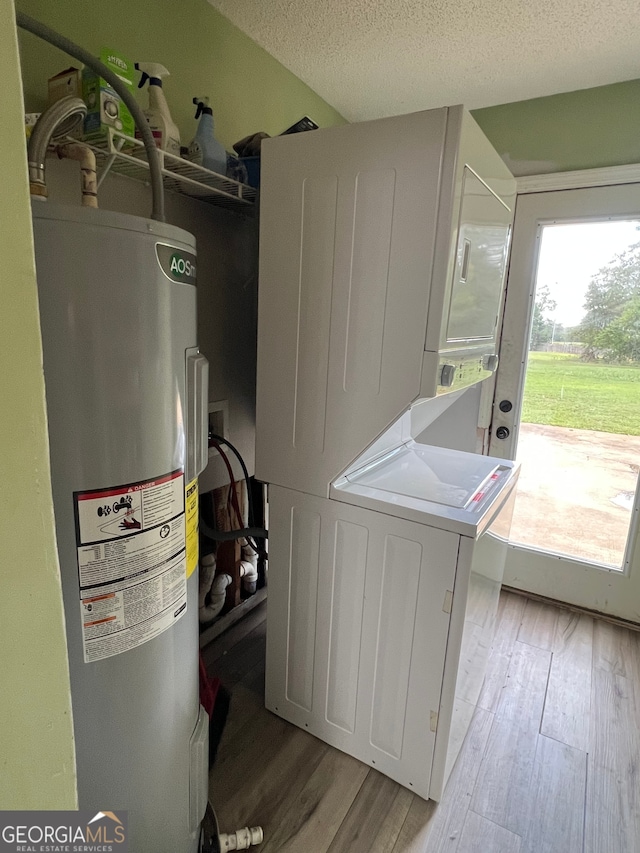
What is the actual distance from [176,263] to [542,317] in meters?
2.07

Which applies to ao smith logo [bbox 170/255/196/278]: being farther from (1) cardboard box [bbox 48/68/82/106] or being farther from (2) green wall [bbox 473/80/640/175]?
(2) green wall [bbox 473/80/640/175]

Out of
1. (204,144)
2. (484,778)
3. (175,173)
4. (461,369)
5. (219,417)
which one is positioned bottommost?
(484,778)

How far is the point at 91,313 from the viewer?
0.80 meters

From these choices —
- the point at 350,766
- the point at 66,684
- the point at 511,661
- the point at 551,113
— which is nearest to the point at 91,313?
the point at 66,684

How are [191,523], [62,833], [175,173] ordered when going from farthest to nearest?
[175,173] → [191,523] → [62,833]

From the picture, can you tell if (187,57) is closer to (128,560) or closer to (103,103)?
(103,103)

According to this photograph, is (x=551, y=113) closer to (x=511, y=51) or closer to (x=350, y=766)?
(x=511, y=51)

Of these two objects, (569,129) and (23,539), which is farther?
(569,129)

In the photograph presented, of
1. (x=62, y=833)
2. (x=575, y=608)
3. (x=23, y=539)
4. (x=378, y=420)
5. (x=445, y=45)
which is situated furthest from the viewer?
(x=575, y=608)

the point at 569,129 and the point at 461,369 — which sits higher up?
the point at 569,129

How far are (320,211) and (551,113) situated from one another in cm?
168

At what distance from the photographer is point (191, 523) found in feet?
3.61

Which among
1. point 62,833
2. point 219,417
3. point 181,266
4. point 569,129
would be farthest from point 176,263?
point 569,129

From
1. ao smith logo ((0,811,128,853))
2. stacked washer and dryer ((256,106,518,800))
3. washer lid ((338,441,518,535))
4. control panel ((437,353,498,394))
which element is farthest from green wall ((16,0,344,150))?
ao smith logo ((0,811,128,853))
